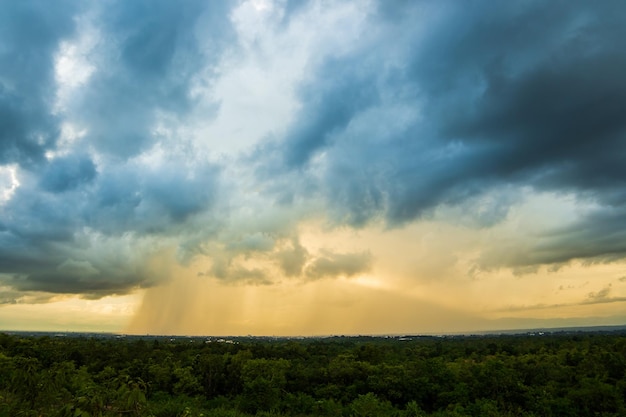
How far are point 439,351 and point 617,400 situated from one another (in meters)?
69.3

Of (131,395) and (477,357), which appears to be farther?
(477,357)

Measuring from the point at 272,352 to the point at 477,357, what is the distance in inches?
1817

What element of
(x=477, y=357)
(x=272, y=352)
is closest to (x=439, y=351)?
(x=477, y=357)

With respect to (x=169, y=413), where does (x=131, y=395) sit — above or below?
above

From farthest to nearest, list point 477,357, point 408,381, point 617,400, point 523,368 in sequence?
point 477,357 < point 523,368 < point 408,381 < point 617,400

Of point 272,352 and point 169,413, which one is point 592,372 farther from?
point 272,352

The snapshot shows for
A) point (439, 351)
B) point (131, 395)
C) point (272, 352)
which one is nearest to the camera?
point (131, 395)

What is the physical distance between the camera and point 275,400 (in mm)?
53844

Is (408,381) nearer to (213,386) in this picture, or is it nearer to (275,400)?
(275,400)

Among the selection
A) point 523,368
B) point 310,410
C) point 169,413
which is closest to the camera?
point 169,413

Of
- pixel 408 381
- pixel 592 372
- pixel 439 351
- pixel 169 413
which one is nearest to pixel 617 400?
pixel 592 372

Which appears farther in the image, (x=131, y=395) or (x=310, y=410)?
(x=310, y=410)

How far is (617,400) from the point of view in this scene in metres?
44.8

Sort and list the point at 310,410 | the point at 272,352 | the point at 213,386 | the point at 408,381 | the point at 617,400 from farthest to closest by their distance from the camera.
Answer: the point at 272,352 → the point at 213,386 → the point at 408,381 → the point at 310,410 → the point at 617,400
